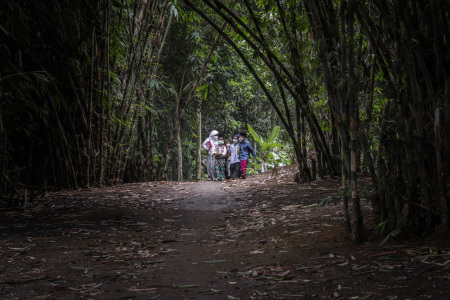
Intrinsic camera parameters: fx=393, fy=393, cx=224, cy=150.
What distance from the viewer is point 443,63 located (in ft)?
6.96

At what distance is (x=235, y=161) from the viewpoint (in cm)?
926

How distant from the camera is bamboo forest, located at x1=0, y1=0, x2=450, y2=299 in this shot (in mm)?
1984

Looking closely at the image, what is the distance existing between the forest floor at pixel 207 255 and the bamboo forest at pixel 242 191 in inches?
0.5

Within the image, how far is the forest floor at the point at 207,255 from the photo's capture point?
1.80 metres

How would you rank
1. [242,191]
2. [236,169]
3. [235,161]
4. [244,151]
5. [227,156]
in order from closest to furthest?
1. [242,191]
2. [244,151]
3. [235,161]
4. [236,169]
5. [227,156]

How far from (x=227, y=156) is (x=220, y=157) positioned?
211 mm

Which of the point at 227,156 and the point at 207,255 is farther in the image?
the point at 227,156

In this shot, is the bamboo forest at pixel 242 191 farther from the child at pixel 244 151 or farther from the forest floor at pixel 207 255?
the child at pixel 244 151

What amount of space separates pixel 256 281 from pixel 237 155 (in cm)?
721

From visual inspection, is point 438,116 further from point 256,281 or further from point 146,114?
point 146,114

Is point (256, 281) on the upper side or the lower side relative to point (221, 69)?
lower

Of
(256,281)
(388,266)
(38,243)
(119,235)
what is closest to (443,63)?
(388,266)

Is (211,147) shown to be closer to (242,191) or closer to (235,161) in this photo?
(235,161)

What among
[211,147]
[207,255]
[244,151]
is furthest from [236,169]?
[207,255]
